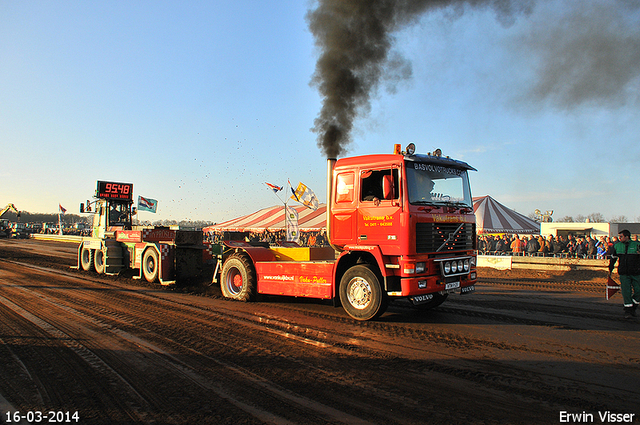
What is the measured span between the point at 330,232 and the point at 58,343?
479cm

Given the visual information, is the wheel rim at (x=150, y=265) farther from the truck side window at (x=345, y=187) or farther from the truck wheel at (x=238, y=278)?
the truck side window at (x=345, y=187)

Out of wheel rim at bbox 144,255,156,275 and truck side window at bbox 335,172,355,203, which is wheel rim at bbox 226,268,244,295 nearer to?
truck side window at bbox 335,172,355,203

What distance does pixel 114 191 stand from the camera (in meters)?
16.0

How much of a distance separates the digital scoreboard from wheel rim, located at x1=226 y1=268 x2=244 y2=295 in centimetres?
881

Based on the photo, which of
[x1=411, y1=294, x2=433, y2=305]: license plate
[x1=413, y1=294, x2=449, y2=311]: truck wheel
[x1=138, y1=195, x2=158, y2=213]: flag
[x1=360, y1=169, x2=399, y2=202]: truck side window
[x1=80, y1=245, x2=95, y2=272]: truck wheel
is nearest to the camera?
[x1=411, y1=294, x2=433, y2=305]: license plate

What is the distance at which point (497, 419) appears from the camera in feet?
11.4

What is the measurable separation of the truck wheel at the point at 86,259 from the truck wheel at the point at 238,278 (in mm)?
8537

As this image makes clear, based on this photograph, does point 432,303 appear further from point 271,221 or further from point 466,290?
point 271,221

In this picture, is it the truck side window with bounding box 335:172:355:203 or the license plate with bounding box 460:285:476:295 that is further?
the truck side window with bounding box 335:172:355:203

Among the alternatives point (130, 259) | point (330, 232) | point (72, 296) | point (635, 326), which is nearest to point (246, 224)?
point (130, 259)

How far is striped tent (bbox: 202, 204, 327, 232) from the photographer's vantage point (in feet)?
98.6

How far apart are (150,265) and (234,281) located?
14.2 ft

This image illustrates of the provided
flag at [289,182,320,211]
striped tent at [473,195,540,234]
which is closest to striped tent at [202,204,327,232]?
flag at [289,182,320,211]

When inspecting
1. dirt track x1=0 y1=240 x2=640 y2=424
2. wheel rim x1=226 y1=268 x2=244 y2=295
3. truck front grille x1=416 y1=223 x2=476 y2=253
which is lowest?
dirt track x1=0 y1=240 x2=640 y2=424
